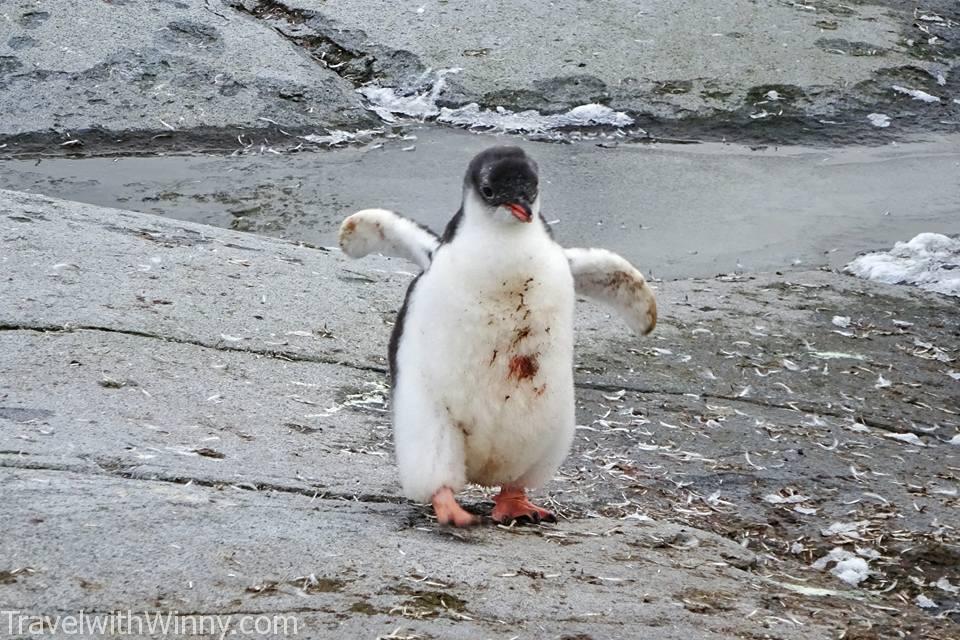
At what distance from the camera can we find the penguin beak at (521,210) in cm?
359

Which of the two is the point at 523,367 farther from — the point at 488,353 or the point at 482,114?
the point at 482,114

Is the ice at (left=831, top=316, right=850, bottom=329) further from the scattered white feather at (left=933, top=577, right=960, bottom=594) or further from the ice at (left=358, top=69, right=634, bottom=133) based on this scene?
the ice at (left=358, top=69, right=634, bottom=133)

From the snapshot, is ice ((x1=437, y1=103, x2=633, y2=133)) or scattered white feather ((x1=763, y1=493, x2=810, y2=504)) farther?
ice ((x1=437, y1=103, x2=633, y2=133))

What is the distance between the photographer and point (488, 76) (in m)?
9.20

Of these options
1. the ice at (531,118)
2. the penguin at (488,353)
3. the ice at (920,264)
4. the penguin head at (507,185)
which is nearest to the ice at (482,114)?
the ice at (531,118)

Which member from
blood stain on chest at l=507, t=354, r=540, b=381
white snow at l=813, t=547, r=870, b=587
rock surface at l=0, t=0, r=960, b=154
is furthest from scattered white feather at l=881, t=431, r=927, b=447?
rock surface at l=0, t=0, r=960, b=154

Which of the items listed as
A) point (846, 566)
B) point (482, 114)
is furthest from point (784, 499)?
point (482, 114)

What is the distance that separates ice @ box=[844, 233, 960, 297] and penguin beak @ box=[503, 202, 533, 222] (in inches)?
156

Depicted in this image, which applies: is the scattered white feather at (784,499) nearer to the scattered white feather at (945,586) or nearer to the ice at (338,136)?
the scattered white feather at (945,586)

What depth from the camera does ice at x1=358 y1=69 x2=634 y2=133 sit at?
28.9 feet

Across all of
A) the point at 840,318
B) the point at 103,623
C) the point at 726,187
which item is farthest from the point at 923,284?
the point at 103,623

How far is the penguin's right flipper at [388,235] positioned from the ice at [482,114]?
15.1 ft

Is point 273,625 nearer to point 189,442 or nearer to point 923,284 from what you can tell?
point 189,442

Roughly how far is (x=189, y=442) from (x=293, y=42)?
18.9 ft
